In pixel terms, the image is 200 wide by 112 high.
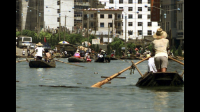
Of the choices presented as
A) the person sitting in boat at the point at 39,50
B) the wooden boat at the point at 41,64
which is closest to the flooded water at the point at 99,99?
the person sitting in boat at the point at 39,50

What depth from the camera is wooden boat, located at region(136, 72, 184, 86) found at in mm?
24578

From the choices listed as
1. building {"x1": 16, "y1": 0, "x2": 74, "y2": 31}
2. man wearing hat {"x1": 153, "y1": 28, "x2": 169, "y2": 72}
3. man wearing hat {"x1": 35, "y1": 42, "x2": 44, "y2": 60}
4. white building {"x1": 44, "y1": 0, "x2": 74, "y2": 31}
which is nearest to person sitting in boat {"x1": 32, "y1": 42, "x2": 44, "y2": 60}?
man wearing hat {"x1": 35, "y1": 42, "x2": 44, "y2": 60}

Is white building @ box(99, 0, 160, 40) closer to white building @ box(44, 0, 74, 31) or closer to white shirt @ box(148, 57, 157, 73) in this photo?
white building @ box(44, 0, 74, 31)

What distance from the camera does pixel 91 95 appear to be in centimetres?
2291

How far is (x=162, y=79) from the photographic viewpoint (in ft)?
80.9

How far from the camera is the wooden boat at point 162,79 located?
80.6 ft

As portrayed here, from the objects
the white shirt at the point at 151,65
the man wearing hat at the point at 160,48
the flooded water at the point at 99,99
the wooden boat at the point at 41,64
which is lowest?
the flooded water at the point at 99,99

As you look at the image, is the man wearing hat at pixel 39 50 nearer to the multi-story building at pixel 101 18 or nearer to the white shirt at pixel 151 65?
the white shirt at pixel 151 65

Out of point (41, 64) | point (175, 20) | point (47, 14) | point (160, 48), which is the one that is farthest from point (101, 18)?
point (160, 48)

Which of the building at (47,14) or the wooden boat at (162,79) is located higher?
the building at (47,14)
